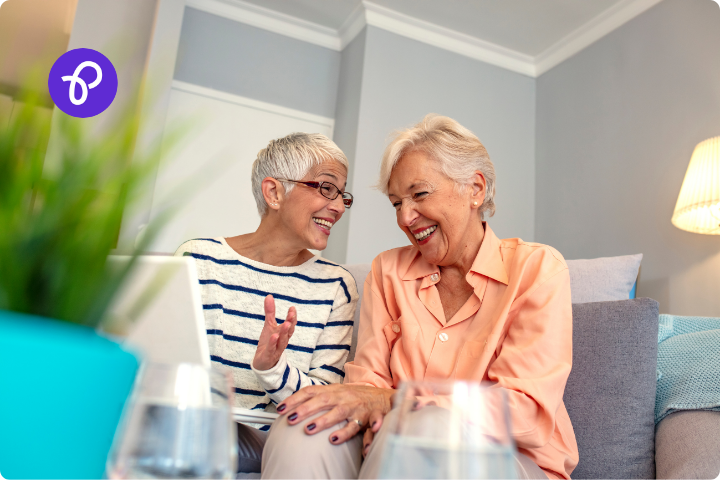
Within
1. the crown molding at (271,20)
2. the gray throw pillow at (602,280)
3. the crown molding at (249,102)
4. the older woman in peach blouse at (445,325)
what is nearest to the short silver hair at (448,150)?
the older woman in peach blouse at (445,325)

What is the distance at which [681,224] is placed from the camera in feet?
9.18

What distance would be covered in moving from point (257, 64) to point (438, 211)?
3047 mm

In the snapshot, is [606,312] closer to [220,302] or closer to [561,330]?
[561,330]

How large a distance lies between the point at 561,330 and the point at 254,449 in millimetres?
825

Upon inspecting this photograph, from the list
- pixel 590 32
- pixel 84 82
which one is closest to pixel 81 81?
pixel 84 82

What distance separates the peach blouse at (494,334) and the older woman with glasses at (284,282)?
0.50 feet

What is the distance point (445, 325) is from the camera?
143 cm

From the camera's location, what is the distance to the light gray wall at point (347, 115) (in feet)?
12.6

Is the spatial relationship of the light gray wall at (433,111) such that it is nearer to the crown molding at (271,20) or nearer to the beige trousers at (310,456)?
the crown molding at (271,20)

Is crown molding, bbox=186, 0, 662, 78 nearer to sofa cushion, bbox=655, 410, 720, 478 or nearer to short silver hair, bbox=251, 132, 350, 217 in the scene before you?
short silver hair, bbox=251, 132, 350, 217

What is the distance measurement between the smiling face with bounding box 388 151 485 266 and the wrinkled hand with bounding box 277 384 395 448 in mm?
527

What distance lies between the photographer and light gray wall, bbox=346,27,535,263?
3.84 metres

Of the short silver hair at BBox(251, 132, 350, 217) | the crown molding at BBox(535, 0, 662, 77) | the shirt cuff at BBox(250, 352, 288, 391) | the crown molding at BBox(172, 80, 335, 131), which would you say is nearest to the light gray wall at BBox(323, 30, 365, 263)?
the crown molding at BBox(172, 80, 335, 131)

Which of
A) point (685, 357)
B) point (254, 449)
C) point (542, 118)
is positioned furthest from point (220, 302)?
point (542, 118)
